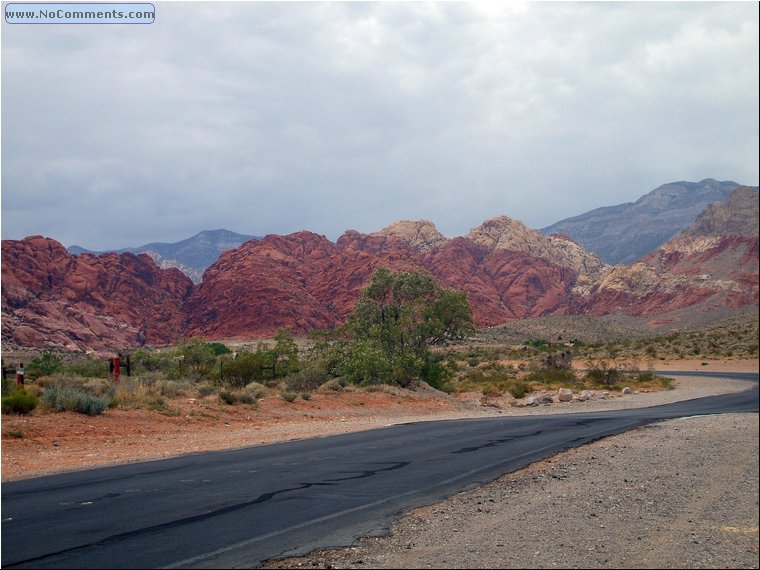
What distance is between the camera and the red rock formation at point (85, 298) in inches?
3637

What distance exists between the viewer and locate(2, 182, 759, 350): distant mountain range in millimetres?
96688

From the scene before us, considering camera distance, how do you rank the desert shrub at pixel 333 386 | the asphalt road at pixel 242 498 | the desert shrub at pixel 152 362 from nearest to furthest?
the asphalt road at pixel 242 498 → the desert shrub at pixel 333 386 → the desert shrub at pixel 152 362

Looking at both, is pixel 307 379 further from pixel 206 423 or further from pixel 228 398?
pixel 206 423

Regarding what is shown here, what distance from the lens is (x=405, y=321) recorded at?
41.9 metres

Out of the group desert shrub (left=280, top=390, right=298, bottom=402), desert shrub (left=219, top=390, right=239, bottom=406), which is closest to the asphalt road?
desert shrub (left=219, top=390, right=239, bottom=406)

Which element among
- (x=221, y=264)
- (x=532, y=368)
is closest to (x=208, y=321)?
(x=221, y=264)

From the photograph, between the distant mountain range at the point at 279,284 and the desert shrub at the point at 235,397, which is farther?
the distant mountain range at the point at 279,284

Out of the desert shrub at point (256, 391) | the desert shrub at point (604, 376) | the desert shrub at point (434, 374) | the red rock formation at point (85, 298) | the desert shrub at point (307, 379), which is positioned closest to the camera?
the desert shrub at point (256, 391)

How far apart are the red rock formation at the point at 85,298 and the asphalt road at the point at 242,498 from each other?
3092 inches

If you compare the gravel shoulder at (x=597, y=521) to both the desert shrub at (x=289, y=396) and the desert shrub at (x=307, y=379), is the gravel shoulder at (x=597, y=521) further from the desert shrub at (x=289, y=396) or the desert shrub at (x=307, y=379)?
the desert shrub at (x=307, y=379)

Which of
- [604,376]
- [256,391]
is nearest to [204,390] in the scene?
[256,391]

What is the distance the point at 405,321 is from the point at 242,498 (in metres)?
31.8

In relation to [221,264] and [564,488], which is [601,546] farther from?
[221,264]

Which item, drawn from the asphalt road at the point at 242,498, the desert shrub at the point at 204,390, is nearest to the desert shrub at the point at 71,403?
the desert shrub at the point at 204,390
